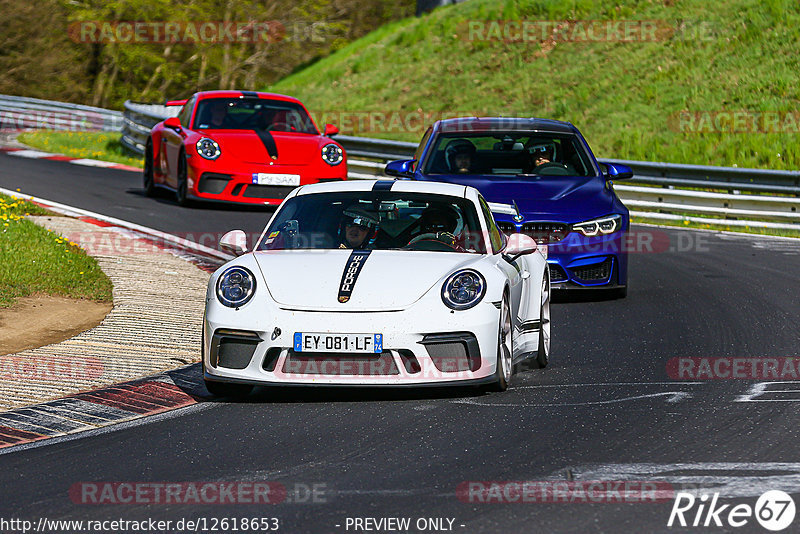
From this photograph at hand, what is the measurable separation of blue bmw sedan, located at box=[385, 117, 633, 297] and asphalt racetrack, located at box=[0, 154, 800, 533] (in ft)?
5.47

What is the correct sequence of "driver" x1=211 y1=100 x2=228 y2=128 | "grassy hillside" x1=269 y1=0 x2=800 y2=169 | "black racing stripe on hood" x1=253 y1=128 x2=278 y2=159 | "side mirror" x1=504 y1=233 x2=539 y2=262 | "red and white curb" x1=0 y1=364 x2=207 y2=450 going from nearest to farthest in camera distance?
"red and white curb" x1=0 y1=364 x2=207 y2=450, "side mirror" x1=504 y1=233 x2=539 y2=262, "black racing stripe on hood" x1=253 y1=128 x2=278 y2=159, "driver" x1=211 y1=100 x2=228 y2=128, "grassy hillside" x1=269 y1=0 x2=800 y2=169

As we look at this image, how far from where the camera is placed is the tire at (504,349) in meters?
A: 7.12

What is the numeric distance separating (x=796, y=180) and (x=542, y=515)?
1490 centimetres

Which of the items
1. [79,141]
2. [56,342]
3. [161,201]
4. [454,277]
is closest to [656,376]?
[454,277]

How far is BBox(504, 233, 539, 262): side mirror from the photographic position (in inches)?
311

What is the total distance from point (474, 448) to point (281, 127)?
12.3m

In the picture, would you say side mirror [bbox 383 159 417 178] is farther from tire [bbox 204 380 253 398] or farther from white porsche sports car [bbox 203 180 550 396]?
tire [bbox 204 380 253 398]

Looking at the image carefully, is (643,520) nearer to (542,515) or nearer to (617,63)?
(542,515)

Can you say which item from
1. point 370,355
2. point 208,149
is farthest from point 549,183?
point 208,149

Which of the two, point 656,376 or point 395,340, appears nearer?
point 395,340

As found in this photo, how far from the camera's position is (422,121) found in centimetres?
3164

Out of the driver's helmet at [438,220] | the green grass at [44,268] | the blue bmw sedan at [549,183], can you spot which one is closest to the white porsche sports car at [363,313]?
the driver's helmet at [438,220]

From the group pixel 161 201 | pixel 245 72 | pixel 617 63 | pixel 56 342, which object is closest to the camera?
pixel 56 342

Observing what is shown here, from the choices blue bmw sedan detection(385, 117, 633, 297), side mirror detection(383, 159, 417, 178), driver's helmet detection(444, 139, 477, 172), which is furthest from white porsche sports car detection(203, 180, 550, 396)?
driver's helmet detection(444, 139, 477, 172)
